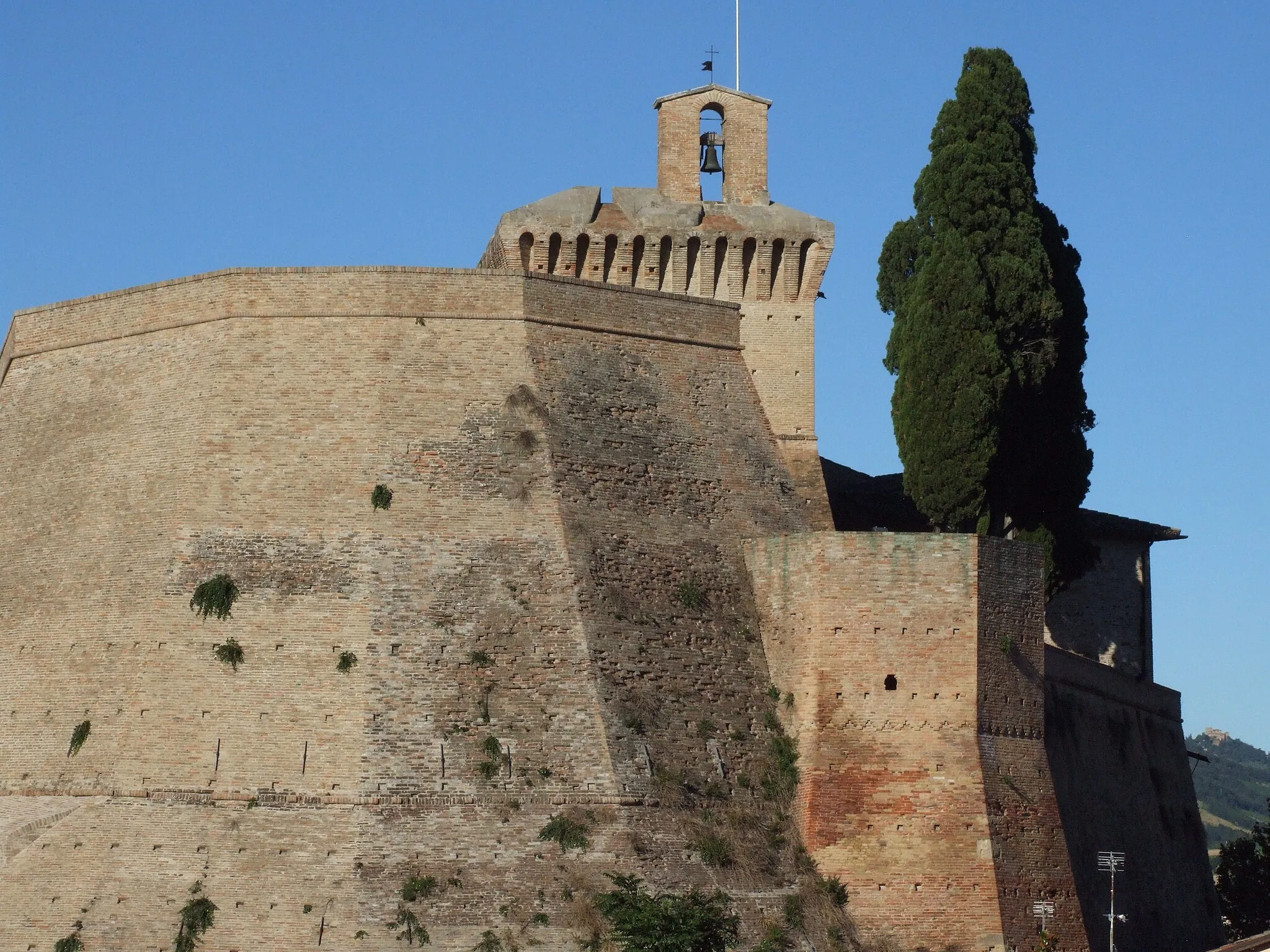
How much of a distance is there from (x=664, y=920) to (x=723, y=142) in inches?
633

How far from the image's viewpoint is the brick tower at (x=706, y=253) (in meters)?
33.9

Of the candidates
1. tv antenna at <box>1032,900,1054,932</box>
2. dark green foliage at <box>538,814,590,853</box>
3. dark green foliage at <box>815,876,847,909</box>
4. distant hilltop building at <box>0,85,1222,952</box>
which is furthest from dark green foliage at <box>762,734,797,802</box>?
tv antenna at <box>1032,900,1054,932</box>

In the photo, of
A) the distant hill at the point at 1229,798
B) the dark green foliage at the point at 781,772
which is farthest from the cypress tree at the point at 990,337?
the distant hill at the point at 1229,798

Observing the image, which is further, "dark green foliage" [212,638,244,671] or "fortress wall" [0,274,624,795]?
"dark green foliage" [212,638,244,671]

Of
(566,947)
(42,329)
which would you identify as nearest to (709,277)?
(42,329)

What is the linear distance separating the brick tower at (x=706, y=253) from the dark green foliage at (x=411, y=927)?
1150cm

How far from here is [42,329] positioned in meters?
33.0

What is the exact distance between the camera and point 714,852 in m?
26.9

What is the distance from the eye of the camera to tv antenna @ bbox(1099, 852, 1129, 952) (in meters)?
30.1

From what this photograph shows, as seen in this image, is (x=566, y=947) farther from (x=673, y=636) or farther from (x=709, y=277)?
(x=709, y=277)

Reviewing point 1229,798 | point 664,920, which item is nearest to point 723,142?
point 664,920

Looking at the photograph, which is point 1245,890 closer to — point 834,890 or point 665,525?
point 834,890

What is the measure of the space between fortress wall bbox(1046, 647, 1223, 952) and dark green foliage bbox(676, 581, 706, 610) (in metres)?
6.49

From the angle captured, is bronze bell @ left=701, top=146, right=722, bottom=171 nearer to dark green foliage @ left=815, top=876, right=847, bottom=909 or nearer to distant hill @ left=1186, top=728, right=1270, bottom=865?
dark green foliage @ left=815, top=876, right=847, bottom=909
